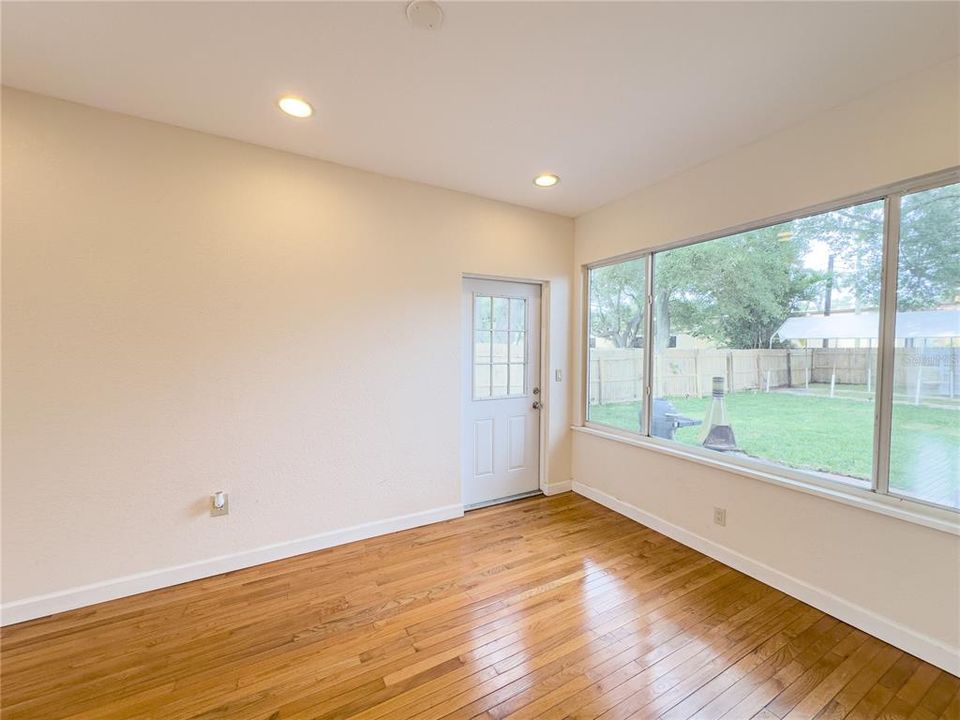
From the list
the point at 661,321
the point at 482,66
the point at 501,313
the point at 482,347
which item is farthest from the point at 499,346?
the point at 482,66

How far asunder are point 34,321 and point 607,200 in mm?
3746

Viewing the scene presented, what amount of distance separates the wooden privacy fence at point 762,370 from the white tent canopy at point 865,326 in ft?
0.25

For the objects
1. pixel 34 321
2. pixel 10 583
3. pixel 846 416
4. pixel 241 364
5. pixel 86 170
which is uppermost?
pixel 86 170

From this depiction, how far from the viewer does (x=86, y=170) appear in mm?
1949

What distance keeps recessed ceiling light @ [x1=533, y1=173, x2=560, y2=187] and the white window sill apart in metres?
2.16

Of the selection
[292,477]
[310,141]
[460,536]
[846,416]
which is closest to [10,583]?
[292,477]

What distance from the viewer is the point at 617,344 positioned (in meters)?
3.36

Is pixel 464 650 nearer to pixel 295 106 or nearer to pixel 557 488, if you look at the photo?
pixel 557 488

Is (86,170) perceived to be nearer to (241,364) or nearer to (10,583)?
(241,364)

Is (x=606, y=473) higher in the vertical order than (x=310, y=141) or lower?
lower

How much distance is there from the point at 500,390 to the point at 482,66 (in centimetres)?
234

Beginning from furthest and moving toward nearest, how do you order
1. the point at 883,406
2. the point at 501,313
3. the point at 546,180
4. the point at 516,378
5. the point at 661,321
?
the point at 516,378, the point at 501,313, the point at 661,321, the point at 546,180, the point at 883,406

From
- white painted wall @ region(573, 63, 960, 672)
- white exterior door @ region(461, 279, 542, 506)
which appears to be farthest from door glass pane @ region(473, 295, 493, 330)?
white painted wall @ region(573, 63, 960, 672)

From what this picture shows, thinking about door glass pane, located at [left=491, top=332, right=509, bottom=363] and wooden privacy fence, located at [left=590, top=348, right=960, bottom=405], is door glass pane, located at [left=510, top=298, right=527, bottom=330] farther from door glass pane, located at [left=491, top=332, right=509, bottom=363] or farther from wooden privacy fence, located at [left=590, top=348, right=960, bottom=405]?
wooden privacy fence, located at [left=590, top=348, right=960, bottom=405]
